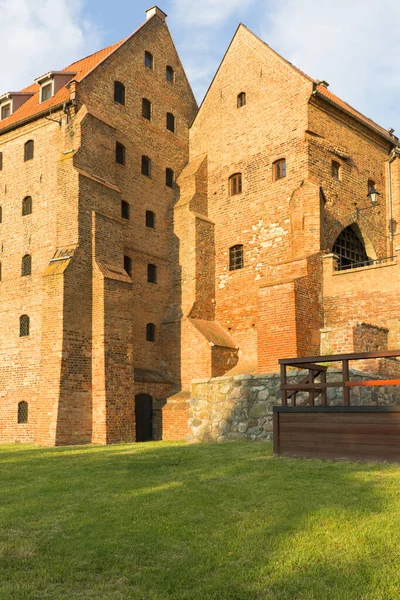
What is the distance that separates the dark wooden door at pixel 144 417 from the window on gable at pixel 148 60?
14677mm

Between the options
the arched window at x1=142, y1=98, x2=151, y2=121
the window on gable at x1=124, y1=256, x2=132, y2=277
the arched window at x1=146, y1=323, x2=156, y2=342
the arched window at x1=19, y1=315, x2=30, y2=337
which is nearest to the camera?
the arched window at x1=19, y1=315, x2=30, y2=337

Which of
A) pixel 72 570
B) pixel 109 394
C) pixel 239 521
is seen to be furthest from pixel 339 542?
pixel 109 394

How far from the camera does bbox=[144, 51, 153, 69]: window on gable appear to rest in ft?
88.7

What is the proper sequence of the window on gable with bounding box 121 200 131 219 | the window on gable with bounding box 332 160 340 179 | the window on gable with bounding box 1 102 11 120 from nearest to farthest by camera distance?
the window on gable with bounding box 332 160 340 179 → the window on gable with bounding box 121 200 131 219 → the window on gable with bounding box 1 102 11 120

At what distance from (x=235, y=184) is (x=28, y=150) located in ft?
28.1

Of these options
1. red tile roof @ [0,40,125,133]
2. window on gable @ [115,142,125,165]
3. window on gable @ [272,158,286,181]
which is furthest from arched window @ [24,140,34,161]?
window on gable @ [272,158,286,181]

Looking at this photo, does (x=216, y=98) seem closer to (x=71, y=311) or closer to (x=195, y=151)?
(x=195, y=151)

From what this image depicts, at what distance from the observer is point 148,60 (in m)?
27.2

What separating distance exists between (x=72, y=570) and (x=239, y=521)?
2.07 m

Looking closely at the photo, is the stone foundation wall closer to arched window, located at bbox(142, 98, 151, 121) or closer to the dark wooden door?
the dark wooden door

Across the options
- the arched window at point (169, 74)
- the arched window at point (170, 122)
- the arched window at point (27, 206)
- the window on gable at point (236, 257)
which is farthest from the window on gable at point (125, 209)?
the arched window at point (169, 74)

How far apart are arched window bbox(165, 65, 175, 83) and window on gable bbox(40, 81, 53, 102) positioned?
546 centimetres

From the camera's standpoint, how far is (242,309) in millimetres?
24141

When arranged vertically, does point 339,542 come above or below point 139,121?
below
